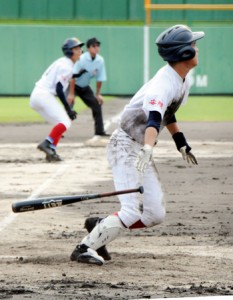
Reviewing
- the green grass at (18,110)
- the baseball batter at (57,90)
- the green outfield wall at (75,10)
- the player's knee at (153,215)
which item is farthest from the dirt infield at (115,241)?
the green outfield wall at (75,10)

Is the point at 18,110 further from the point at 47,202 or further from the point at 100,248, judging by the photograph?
the point at 47,202

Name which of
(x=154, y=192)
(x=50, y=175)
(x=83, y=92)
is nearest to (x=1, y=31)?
(x=83, y=92)

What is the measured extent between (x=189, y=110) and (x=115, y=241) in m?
19.5

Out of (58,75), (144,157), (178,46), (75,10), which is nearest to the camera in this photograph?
(144,157)

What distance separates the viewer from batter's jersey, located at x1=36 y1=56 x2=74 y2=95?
18094 mm

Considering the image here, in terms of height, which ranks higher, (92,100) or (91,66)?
(91,66)

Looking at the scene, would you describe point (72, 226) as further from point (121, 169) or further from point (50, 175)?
point (50, 175)

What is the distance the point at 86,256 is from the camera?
8.96 metres

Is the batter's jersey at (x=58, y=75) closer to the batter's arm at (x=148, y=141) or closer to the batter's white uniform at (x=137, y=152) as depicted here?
the batter's white uniform at (x=137, y=152)

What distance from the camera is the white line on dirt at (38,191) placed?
37.1ft

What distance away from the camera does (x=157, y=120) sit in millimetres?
8484

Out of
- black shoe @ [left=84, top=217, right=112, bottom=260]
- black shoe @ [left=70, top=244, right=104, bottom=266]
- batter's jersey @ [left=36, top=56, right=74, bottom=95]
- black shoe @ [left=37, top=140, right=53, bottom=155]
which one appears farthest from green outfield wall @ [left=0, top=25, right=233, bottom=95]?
black shoe @ [left=70, top=244, right=104, bottom=266]

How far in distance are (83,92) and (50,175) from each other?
588 cm

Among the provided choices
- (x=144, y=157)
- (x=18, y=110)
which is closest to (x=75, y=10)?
(x=18, y=110)
